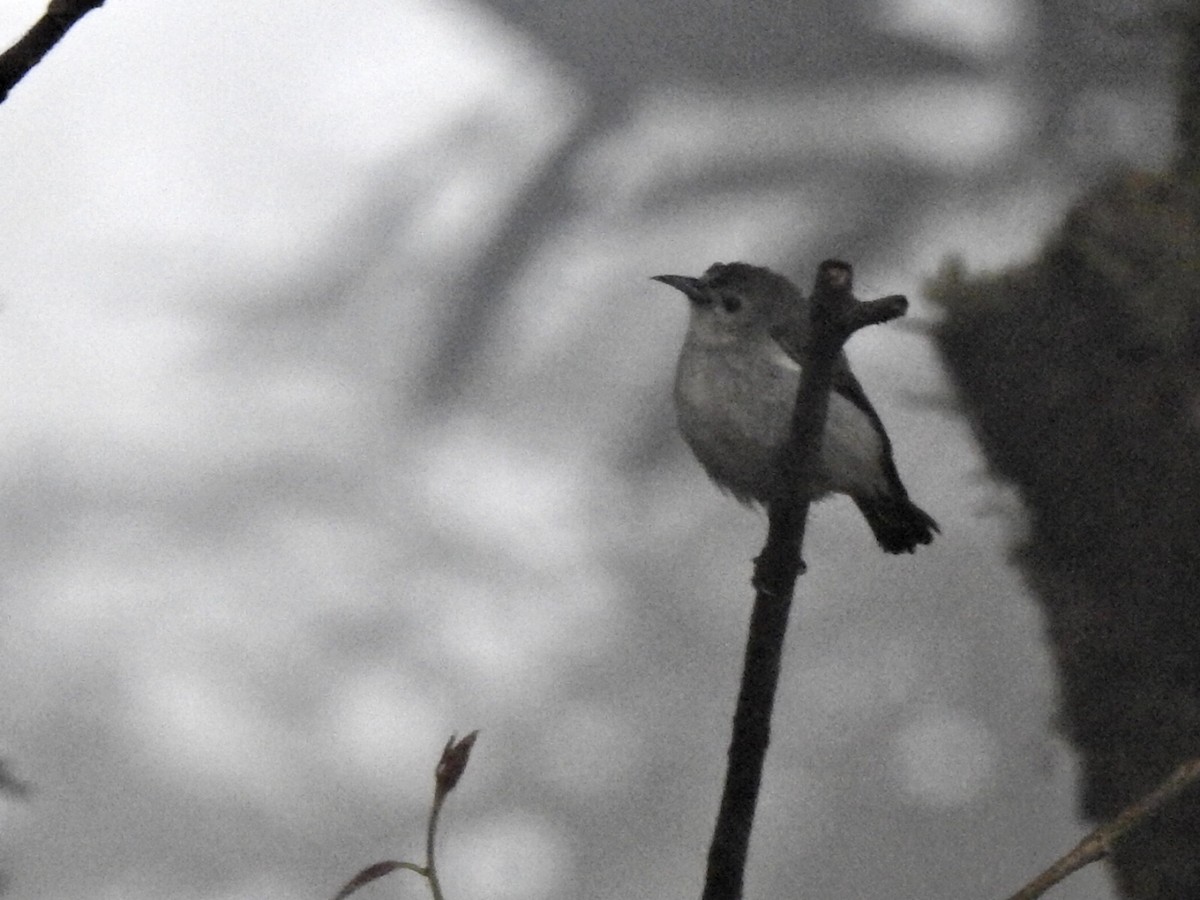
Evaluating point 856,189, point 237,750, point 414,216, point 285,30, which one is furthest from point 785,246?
point 237,750

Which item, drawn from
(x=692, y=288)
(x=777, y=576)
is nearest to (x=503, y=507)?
(x=692, y=288)

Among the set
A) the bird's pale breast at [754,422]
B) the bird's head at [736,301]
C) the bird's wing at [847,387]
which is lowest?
the bird's pale breast at [754,422]

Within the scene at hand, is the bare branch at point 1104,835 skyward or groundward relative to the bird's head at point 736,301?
groundward

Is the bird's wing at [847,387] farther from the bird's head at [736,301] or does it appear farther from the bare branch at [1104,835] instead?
the bare branch at [1104,835]

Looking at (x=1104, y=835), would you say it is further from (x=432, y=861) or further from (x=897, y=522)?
(x=897, y=522)

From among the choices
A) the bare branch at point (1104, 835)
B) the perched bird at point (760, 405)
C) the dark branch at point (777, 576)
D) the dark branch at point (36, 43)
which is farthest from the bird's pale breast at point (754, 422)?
the dark branch at point (36, 43)

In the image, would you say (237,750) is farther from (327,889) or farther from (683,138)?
(683,138)

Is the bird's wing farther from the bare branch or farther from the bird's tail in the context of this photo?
the bare branch
